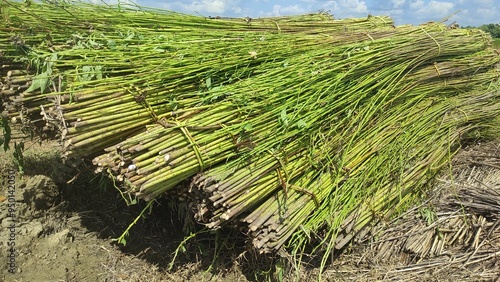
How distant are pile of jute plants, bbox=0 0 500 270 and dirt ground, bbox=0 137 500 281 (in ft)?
0.63

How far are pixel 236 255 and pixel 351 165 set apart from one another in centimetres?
104

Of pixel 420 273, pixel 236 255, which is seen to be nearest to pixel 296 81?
pixel 236 255

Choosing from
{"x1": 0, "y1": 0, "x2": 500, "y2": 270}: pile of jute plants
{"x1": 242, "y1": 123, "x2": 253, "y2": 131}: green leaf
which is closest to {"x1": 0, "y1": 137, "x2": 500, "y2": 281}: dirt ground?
{"x1": 0, "y1": 0, "x2": 500, "y2": 270}: pile of jute plants

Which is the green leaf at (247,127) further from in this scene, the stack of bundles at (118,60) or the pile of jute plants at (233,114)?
the stack of bundles at (118,60)

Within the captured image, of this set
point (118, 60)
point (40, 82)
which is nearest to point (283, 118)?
point (118, 60)

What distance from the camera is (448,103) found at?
407 cm

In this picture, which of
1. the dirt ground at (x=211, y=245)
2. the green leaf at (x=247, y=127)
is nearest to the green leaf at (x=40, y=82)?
the dirt ground at (x=211, y=245)

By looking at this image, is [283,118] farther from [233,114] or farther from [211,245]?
[211,245]

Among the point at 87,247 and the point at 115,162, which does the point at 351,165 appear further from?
the point at 87,247

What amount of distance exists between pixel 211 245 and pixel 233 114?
42.9 inches

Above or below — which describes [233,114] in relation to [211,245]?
above

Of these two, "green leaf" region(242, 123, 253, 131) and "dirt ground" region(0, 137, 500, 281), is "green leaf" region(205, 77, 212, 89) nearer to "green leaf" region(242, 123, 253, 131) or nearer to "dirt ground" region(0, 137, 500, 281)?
"green leaf" region(242, 123, 253, 131)

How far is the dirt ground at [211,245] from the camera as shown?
113 inches

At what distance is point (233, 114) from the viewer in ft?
8.96
